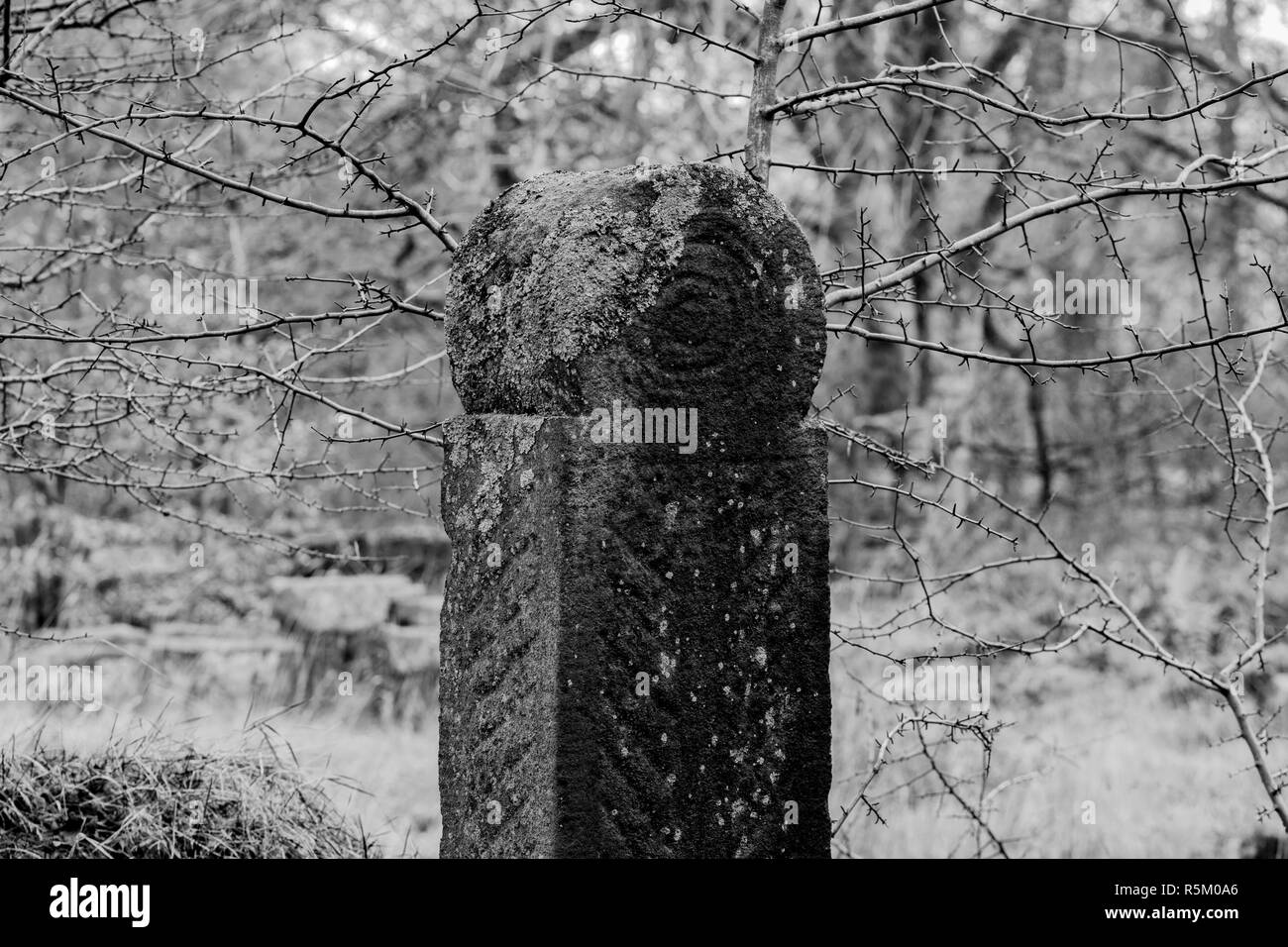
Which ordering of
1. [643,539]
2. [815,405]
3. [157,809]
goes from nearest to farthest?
[643,539] < [157,809] < [815,405]

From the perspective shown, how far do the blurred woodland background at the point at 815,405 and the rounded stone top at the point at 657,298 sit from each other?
0.99 metres

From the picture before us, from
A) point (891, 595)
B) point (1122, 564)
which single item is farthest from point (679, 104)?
point (1122, 564)

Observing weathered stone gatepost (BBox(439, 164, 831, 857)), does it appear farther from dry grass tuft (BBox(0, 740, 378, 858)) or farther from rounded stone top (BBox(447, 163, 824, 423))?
dry grass tuft (BBox(0, 740, 378, 858))

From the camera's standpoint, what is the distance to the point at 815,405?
26.5ft

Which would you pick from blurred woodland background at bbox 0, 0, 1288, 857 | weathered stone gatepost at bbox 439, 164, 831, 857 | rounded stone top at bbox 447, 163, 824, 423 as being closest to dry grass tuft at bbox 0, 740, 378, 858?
blurred woodland background at bbox 0, 0, 1288, 857

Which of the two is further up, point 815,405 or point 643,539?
point 815,405

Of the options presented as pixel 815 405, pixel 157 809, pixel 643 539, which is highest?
pixel 815 405

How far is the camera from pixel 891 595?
11602mm

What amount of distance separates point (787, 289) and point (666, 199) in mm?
346

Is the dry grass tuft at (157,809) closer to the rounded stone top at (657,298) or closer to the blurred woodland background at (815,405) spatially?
the blurred woodland background at (815,405)

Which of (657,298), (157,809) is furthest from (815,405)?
(657,298)

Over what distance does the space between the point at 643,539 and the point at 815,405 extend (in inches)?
215

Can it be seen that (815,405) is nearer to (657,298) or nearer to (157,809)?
(157,809)

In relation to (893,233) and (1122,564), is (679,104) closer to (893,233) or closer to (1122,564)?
(893,233)
